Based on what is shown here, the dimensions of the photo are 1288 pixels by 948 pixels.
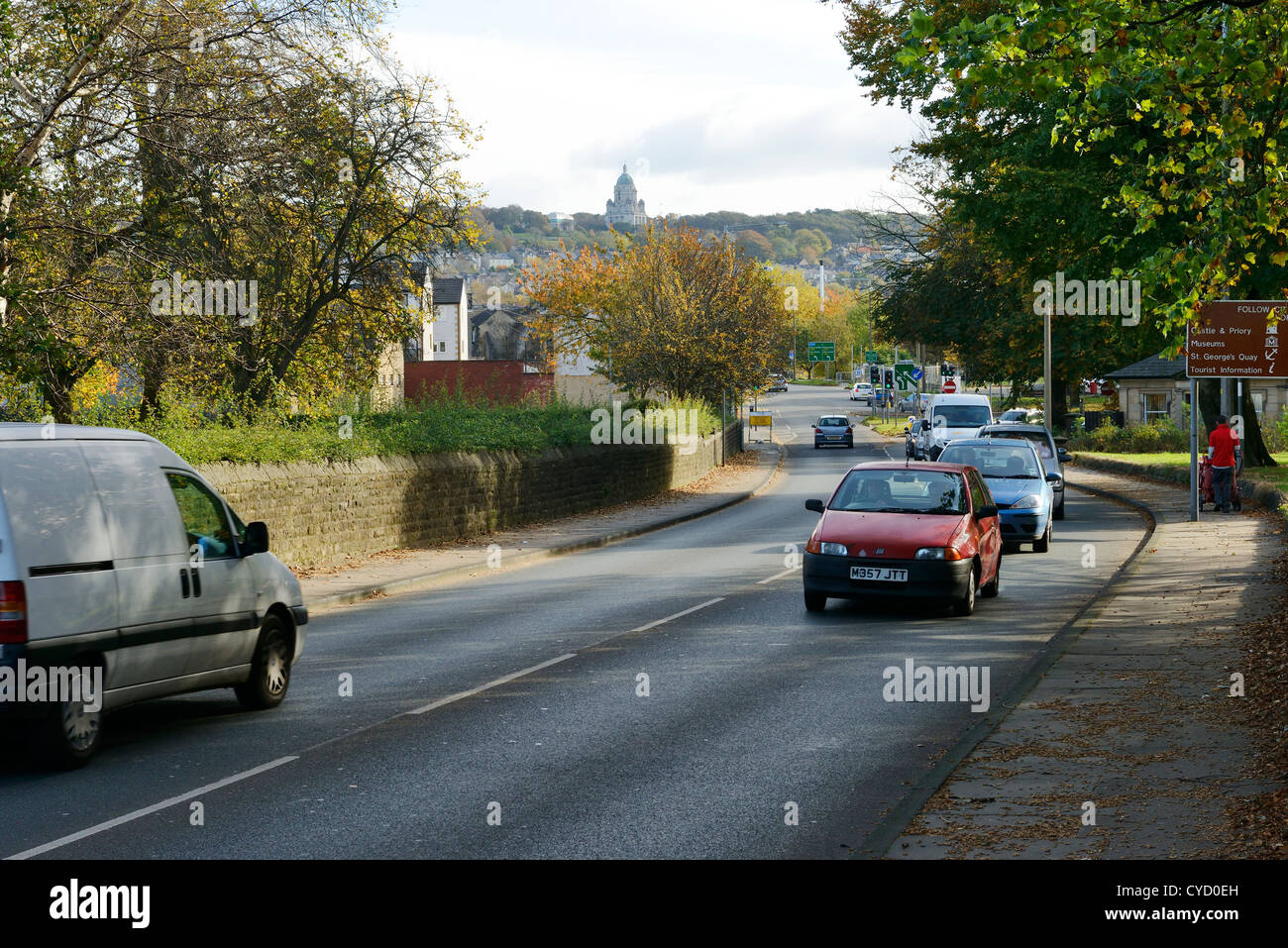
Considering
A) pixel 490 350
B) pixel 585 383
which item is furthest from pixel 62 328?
pixel 490 350

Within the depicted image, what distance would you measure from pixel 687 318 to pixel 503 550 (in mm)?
31374

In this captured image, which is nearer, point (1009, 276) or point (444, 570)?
point (444, 570)

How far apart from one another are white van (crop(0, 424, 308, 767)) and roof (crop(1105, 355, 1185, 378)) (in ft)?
185

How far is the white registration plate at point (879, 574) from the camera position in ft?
46.5

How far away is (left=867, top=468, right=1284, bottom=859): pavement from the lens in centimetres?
627

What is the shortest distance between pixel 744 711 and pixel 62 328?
10.8 m

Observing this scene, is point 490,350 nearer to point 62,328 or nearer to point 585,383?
point 585,383

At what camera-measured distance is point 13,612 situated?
7.64 m

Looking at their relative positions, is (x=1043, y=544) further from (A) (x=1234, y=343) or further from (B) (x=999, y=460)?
(A) (x=1234, y=343)

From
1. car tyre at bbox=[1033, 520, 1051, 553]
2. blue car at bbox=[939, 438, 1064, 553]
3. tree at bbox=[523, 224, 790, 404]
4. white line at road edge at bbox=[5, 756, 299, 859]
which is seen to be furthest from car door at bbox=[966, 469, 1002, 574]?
tree at bbox=[523, 224, 790, 404]

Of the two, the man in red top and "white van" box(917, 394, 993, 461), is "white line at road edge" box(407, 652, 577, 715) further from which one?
"white van" box(917, 394, 993, 461)

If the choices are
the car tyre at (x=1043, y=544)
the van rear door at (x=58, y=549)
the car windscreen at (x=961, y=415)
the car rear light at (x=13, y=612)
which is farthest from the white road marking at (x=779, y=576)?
the car windscreen at (x=961, y=415)

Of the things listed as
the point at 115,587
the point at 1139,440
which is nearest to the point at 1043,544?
the point at 115,587

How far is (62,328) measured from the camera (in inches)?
646
